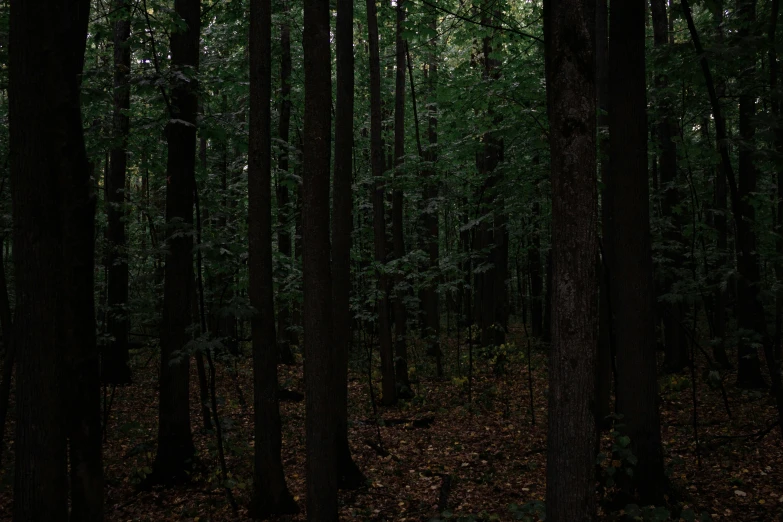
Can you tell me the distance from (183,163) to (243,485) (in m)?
5.31

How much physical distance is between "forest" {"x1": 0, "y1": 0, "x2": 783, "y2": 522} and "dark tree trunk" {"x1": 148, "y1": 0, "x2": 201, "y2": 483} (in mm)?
46

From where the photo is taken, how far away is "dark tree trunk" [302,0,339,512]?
5.62 metres

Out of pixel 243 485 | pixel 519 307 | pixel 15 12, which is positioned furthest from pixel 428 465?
pixel 519 307

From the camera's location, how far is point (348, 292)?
29.9ft

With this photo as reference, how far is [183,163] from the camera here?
27.0 ft

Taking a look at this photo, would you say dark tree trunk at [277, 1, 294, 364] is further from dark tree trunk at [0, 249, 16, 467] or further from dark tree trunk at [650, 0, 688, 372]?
dark tree trunk at [650, 0, 688, 372]

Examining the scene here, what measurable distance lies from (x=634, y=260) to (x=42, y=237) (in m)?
6.30

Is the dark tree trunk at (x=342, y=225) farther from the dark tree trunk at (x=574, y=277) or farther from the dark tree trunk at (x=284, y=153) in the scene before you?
the dark tree trunk at (x=574, y=277)

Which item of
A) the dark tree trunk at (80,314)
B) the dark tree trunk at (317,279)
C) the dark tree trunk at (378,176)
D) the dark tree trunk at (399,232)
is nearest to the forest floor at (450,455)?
the dark tree trunk at (399,232)

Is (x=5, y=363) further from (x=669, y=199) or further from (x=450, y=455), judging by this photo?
(x=669, y=199)

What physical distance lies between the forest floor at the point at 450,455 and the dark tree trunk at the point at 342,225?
2.97 feet

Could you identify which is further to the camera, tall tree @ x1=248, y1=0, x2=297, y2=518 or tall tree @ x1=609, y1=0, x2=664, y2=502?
tall tree @ x1=248, y1=0, x2=297, y2=518

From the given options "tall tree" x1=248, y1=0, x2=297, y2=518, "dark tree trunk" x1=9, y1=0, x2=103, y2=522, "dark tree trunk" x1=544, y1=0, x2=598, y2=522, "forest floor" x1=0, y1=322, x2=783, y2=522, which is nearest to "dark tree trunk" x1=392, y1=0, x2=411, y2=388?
"forest floor" x1=0, y1=322, x2=783, y2=522

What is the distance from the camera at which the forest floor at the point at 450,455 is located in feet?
24.2
